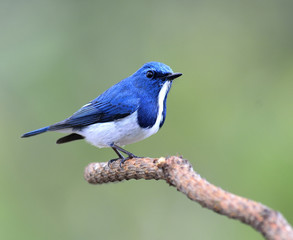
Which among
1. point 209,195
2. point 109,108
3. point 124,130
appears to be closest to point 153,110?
point 124,130

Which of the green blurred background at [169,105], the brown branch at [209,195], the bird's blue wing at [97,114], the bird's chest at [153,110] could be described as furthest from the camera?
the green blurred background at [169,105]

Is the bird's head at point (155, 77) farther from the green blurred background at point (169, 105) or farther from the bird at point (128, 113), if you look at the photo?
the green blurred background at point (169, 105)

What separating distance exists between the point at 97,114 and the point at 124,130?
497mm

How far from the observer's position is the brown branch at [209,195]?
1.99 meters

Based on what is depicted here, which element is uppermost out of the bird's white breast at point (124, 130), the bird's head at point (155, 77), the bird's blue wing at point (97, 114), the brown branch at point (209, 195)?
the bird's head at point (155, 77)

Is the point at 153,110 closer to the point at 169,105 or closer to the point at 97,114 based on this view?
the point at 97,114

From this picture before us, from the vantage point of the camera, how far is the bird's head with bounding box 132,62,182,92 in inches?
180

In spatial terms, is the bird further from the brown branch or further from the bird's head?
the brown branch

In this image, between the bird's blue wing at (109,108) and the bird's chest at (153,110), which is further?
the bird's blue wing at (109,108)

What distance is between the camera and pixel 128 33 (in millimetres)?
7223

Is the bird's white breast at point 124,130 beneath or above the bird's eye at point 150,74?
beneath

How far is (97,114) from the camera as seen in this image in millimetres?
4793

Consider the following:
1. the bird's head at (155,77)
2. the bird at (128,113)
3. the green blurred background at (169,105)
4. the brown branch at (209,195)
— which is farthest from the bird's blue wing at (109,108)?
the green blurred background at (169,105)

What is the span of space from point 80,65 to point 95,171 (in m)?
2.89
